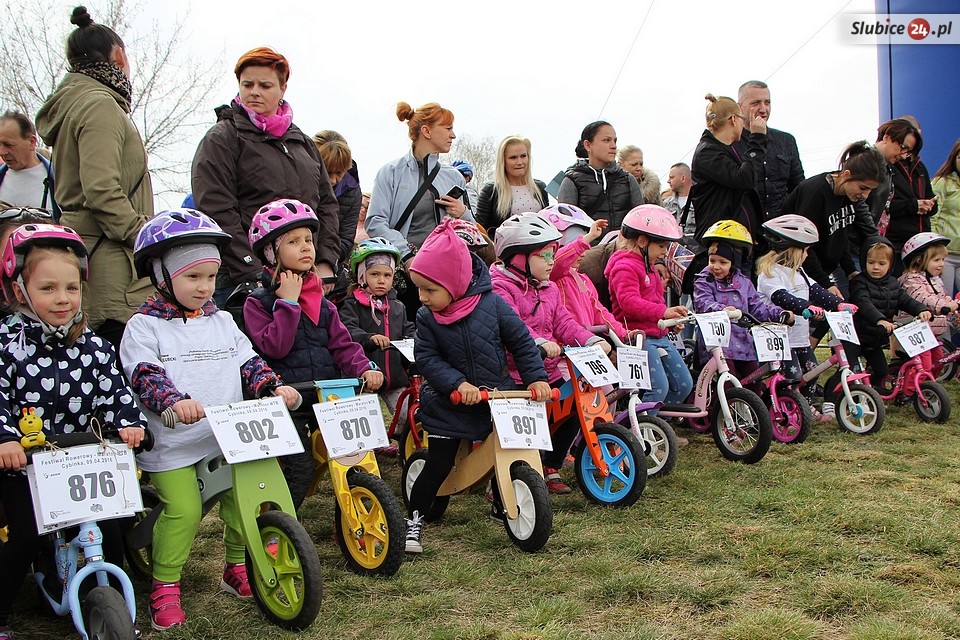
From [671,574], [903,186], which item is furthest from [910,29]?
[671,574]

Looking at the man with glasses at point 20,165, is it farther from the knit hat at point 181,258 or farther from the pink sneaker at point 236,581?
the pink sneaker at point 236,581

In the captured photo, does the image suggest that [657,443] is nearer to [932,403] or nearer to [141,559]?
[141,559]

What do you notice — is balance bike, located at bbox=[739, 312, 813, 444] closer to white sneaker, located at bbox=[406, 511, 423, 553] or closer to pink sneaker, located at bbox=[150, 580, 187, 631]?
white sneaker, located at bbox=[406, 511, 423, 553]

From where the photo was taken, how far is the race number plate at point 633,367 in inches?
207

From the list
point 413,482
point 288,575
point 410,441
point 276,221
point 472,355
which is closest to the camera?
point 288,575

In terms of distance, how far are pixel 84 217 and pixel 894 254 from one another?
6.82m

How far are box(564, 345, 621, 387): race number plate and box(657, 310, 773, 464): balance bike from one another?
0.90 m

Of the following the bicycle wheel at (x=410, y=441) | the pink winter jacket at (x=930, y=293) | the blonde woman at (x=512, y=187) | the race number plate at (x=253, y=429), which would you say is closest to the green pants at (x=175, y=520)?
the race number plate at (x=253, y=429)

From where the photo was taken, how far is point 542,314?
5.12m

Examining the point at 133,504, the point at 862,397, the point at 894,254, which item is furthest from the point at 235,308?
the point at 894,254

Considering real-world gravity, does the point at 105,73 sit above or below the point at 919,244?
above

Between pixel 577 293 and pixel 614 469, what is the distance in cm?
126

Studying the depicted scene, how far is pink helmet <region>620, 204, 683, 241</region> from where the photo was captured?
19.4 feet

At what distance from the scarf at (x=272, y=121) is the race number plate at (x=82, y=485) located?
7.40ft
